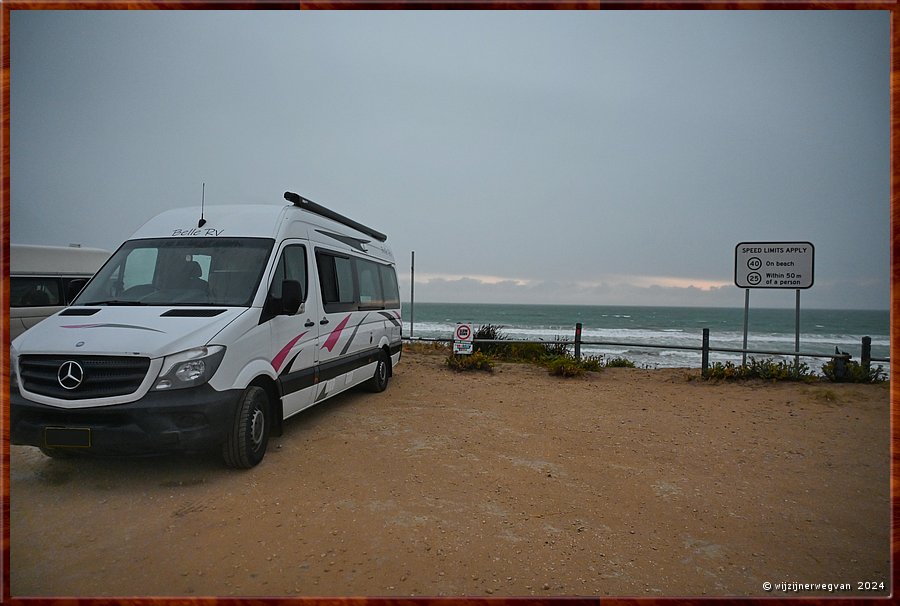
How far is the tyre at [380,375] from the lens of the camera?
8.14 m

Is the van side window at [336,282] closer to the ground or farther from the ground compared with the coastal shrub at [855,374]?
farther from the ground

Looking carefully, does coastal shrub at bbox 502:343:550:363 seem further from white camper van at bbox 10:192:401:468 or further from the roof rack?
white camper van at bbox 10:192:401:468

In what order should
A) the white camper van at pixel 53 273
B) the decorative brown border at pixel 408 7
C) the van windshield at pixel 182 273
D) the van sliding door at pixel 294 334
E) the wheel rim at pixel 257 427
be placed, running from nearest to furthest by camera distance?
the decorative brown border at pixel 408 7 → the wheel rim at pixel 257 427 → the van windshield at pixel 182 273 → the van sliding door at pixel 294 334 → the white camper van at pixel 53 273

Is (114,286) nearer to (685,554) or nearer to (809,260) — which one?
(685,554)

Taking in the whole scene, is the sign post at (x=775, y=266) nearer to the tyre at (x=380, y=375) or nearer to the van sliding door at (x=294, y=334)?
the tyre at (x=380, y=375)

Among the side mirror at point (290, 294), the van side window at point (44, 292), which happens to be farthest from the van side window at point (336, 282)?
the van side window at point (44, 292)

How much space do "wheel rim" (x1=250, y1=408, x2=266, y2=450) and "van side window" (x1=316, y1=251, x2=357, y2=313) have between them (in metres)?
1.64

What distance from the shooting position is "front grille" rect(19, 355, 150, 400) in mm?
3861

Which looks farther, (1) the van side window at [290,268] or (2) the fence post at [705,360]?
(2) the fence post at [705,360]

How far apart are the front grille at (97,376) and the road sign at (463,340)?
23.6ft

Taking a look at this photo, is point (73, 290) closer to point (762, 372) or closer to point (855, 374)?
point (762, 372)

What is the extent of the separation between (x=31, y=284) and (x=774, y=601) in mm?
10859

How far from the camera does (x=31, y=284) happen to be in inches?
351

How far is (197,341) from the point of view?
405cm
